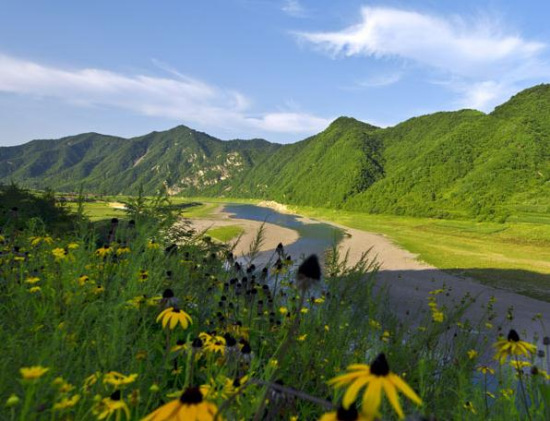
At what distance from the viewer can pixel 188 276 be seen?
5.73 metres

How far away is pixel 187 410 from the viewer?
1.34 meters

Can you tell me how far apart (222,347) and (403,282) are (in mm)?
24630

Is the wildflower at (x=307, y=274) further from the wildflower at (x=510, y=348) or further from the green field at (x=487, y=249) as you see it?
the green field at (x=487, y=249)

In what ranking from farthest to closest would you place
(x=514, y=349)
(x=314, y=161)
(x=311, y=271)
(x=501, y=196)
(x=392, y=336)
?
(x=314, y=161) → (x=501, y=196) → (x=392, y=336) → (x=514, y=349) → (x=311, y=271)

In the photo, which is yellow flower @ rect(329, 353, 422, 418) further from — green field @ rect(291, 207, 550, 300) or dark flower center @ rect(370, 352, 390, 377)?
green field @ rect(291, 207, 550, 300)

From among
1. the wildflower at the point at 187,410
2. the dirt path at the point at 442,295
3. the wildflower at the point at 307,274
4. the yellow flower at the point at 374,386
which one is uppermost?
the wildflower at the point at 307,274

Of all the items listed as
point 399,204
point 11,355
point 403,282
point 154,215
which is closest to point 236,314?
point 154,215

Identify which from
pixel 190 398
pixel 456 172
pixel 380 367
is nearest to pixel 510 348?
pixel 380 367

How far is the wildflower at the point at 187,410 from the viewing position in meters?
1.30

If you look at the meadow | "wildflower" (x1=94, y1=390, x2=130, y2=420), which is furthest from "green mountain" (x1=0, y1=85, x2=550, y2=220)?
"wildflower" (x1=94, y1=390, x2=130, y2=420)

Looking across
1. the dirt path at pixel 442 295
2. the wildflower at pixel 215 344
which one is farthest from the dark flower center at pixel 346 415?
the dirt path at pixel 442 295

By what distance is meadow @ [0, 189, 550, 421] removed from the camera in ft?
5.29

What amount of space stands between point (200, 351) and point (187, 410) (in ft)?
4.28

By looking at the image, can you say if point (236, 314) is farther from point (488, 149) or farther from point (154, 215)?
point (488, 149)
